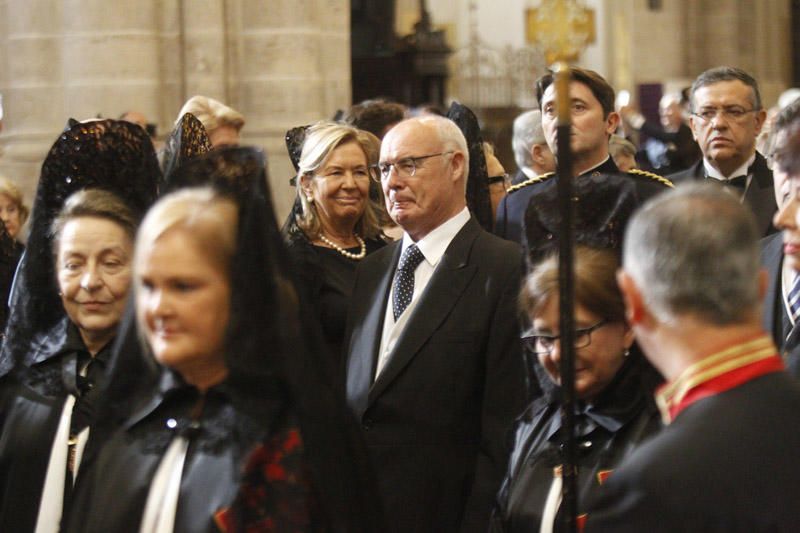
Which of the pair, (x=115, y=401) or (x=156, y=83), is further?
(x=156, y=83)

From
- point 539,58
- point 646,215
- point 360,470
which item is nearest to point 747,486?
point 646,215

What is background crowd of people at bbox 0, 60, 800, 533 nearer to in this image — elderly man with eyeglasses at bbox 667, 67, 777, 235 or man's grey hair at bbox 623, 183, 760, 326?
man's grey hair at bbox 623, 183, 760, 326

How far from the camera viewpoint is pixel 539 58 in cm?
2173

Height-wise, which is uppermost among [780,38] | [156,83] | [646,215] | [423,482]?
[780,38]

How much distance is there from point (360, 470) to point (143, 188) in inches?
53.7

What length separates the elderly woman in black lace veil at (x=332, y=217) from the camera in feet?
16.1

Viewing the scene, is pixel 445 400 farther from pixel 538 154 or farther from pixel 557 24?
pixel 557 24

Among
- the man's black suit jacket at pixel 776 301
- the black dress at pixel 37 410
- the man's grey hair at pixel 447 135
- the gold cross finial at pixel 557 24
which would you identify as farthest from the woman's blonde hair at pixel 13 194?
the gold cross finial at pixel 557 24

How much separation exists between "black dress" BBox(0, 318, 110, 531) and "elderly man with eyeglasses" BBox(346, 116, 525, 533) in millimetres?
889

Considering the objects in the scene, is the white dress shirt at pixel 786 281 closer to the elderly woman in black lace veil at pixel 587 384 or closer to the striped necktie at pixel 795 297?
the striped necktie at pixel 795 297

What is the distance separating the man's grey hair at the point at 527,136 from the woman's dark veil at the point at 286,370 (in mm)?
4434

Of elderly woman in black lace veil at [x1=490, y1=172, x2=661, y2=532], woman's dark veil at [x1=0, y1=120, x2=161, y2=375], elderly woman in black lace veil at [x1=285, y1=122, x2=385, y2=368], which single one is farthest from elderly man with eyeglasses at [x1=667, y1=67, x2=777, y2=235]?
elderly woman in black lace veil at [x1=490, y1=172, x2=661, y2=532]

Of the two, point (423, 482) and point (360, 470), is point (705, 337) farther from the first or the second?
point (423, 482)

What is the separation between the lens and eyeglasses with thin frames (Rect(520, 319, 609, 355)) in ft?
10.1
